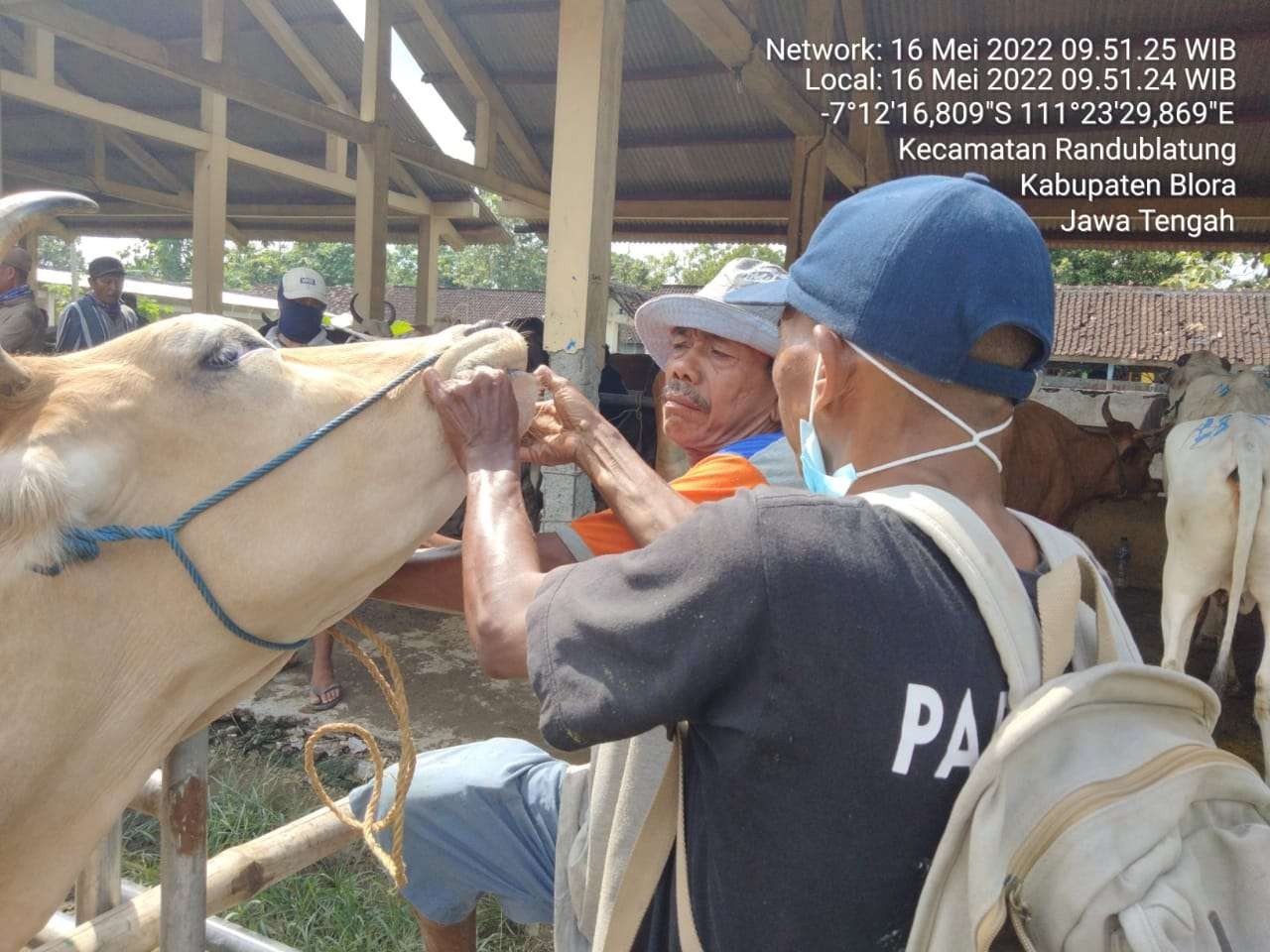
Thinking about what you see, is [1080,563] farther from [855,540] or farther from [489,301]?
[489,301]

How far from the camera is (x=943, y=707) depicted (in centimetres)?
98

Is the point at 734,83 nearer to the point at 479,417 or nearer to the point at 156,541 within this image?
the point at 479,417

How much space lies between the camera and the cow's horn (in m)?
1.14

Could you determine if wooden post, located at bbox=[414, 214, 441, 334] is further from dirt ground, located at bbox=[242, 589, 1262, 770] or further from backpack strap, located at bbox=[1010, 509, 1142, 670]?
backpack strap, located at bbox=[1010, 509, 1142, 670]

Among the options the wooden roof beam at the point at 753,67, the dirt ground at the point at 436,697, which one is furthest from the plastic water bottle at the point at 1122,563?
the wooden roof beam at the point at 753,67

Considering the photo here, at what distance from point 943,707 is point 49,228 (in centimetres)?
1594

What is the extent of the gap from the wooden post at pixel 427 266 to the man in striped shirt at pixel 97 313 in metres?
5.48

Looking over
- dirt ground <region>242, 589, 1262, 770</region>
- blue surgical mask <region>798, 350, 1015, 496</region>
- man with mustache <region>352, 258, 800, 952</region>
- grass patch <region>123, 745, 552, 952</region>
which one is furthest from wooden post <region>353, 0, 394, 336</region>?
blue surgical mask <region>798, 350, 1015, 496</region>

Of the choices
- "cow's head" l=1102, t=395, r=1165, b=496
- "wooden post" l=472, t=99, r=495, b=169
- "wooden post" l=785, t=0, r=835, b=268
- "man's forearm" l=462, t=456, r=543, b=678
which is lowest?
"cow's head" l=1102, t=395, r=1165, b=496

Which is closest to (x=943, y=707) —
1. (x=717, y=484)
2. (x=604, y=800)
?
(x=604, y=800)

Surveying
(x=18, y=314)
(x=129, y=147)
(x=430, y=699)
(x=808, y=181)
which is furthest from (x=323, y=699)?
(x=129, y=147)

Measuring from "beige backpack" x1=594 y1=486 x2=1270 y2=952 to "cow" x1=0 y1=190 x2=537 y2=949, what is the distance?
31.0 inches

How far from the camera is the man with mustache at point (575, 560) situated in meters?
1.56

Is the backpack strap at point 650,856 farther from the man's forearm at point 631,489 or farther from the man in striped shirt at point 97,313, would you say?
the man in striped shirt at point 97,313
